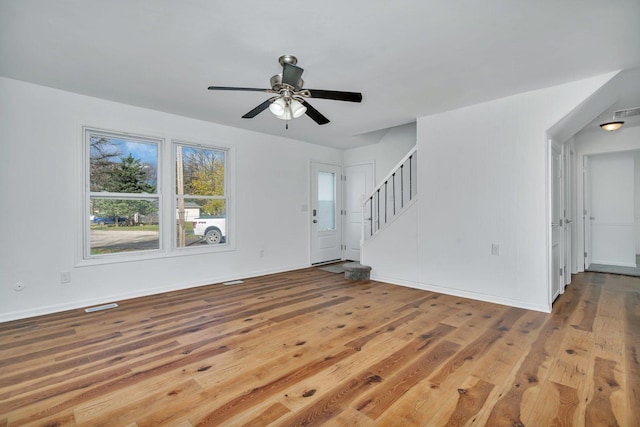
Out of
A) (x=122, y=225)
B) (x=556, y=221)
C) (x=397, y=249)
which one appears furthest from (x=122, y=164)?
(x=556, y=221)

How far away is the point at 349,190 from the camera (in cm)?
682

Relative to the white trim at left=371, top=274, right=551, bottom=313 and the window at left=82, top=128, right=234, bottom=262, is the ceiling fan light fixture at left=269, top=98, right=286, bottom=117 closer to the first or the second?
the window at left=82, top=128, right=234, bottom=262

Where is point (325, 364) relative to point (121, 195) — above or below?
below

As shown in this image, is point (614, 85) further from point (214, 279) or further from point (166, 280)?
point (166, 280)

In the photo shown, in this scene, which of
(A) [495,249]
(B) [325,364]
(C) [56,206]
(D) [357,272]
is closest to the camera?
(B) [325,364]

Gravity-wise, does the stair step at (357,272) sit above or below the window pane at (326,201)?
below

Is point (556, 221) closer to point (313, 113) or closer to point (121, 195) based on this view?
point (313, 113)

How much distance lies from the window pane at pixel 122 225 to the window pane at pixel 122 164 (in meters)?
0.18

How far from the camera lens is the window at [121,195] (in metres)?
3.77

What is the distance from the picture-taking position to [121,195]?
3922 mm

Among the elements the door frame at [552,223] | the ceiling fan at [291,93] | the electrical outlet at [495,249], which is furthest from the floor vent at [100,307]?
the door frame at [552,223]

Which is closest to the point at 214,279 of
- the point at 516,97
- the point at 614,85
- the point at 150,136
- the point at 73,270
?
the point at 73,270

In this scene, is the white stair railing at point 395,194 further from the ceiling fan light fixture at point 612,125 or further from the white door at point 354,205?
the ceiling fan light fixture at point 612,125

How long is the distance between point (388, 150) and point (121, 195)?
183 inches
